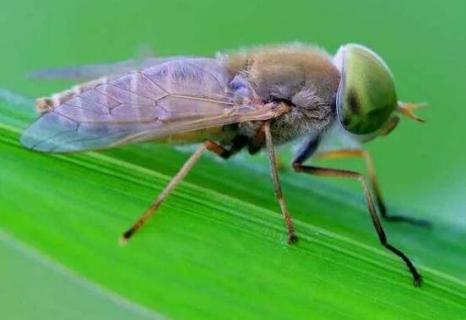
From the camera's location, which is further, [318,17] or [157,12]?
[157,12]

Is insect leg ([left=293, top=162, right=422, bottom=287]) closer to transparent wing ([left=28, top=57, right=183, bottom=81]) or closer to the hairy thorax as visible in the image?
the hairy thorax

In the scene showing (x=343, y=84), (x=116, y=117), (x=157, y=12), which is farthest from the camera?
(x=157, y=12)

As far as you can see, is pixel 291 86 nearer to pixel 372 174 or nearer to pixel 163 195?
pixel 372 174

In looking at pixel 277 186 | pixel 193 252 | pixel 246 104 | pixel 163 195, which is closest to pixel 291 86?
pixel 246 104

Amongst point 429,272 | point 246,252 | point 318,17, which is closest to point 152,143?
point 246,252

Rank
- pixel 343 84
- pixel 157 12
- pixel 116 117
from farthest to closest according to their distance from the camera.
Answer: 1. pixel 157 12
2. pixel 343 84
3. pixel 116 117

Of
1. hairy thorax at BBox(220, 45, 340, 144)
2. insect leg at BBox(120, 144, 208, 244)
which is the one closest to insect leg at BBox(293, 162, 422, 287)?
hairy thorax at BBox(220, 45, 340, 144)

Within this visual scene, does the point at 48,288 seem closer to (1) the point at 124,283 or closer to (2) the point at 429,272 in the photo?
(1) the point at 124,283
